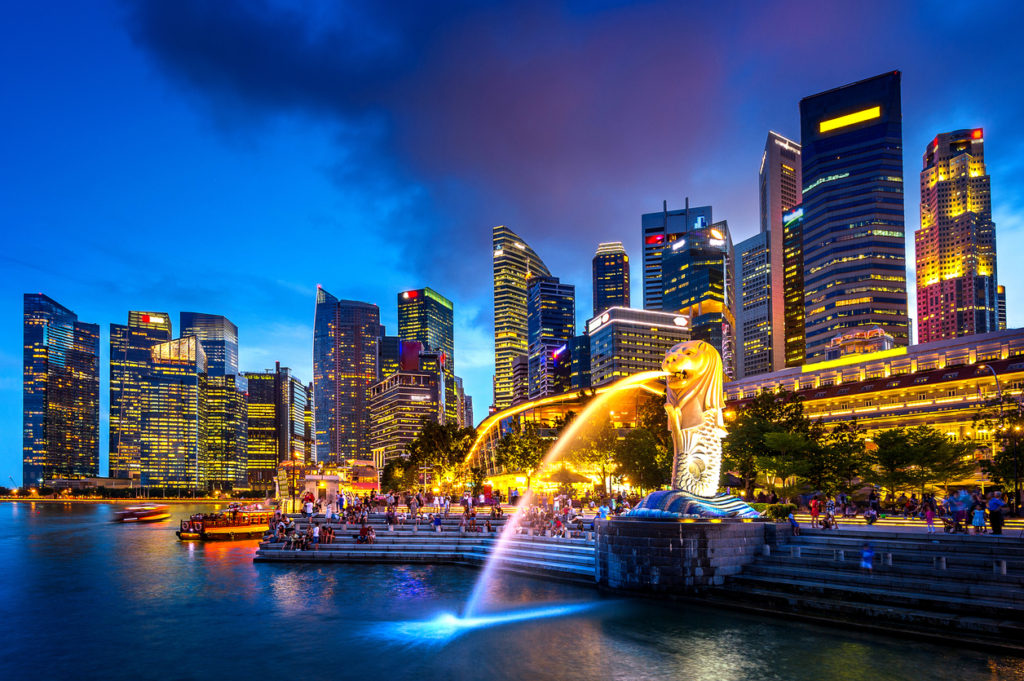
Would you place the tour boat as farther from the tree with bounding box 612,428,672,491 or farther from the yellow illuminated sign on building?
the yellow illuminated sign on building

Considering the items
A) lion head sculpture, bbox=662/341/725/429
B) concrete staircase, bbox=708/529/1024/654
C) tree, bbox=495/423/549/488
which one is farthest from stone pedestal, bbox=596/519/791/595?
tree, bbox=495/423/549/488

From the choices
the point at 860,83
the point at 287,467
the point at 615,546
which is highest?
the point at 860,83

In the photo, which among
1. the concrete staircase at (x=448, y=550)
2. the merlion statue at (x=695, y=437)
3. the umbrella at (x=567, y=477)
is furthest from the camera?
the umbrella at (x=567, y=477)

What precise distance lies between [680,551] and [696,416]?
6.29 metres

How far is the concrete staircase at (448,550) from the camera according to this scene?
108 feet

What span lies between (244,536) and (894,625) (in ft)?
188

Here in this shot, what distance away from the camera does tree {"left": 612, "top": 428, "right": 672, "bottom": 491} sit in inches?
2201

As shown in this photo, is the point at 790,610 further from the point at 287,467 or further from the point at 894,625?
the point at 287,467

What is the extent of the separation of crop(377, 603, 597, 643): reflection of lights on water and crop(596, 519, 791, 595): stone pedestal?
2.62 m

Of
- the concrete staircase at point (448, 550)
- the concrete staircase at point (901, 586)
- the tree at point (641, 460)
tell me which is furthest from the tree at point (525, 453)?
the concrete staircase at point (901, 586)

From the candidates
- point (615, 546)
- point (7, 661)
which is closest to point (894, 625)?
point (615, 546)

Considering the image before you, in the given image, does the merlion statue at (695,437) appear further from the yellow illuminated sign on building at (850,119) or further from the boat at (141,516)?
the yellow illuminated sign on building at (850,119)

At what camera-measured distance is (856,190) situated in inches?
7032

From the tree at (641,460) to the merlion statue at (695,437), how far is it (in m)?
24.8
